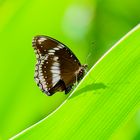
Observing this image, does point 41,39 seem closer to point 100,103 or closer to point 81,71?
point 81,71

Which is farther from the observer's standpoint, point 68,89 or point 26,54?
point 68,89

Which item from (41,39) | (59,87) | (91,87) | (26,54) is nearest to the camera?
(91,87)

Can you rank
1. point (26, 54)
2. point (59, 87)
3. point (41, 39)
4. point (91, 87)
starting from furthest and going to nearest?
1. point (59, 87)
2. point (41, 39)
3. point (26, 54)
4. point (91, 87)

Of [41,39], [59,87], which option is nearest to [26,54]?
[41,39]

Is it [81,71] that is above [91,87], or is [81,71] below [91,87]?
above

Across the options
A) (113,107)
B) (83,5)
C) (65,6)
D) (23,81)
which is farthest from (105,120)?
(83,5)

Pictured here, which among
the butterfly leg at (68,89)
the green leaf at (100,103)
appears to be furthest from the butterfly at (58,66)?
the green leaf at (100,103)

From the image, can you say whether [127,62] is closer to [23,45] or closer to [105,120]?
[105,120]
